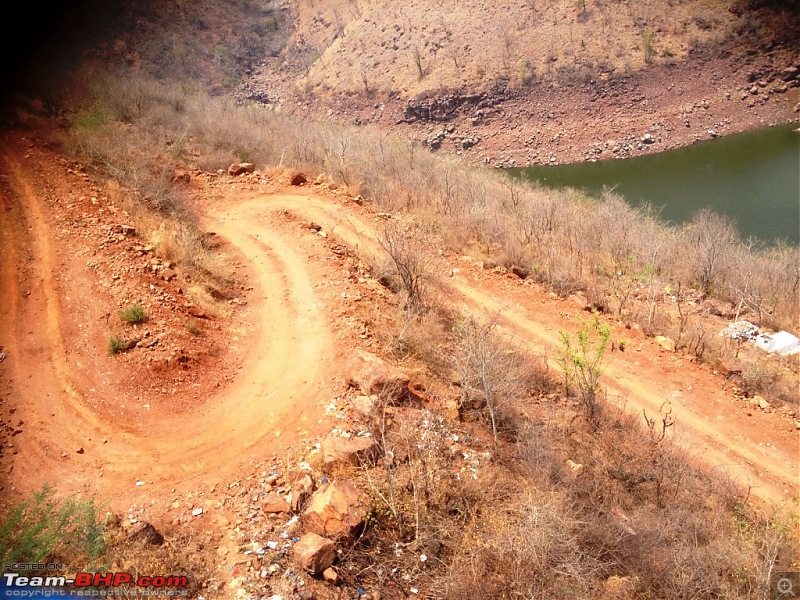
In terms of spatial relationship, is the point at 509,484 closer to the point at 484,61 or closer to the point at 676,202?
the point at 676,202

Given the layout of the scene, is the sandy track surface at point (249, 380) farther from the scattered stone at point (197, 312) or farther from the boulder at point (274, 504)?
the scattered stone at point (197, 312)

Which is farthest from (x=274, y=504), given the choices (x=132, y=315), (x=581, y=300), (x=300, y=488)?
(x=581, y=300)

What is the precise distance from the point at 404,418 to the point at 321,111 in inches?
1946

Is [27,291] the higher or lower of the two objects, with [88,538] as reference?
higher

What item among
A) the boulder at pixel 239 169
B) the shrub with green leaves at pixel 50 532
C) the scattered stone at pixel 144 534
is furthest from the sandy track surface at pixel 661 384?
the shrub with green leaves at pixel 50 532

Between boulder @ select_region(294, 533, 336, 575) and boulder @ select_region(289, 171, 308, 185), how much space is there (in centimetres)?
1253

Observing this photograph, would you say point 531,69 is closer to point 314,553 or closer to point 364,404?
point 364,404

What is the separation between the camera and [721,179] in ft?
100

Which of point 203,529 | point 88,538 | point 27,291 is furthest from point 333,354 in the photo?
point 27,291

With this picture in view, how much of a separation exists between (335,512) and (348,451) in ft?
3.24

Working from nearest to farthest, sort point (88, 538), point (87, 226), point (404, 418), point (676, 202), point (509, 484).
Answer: point (88, 538) → point (509, 484) → point (404, 418) → point (87, 226) → point (676, 202)

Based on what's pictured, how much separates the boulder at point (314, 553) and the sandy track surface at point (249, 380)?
5.44 feet

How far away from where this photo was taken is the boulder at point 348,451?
6.74 meters

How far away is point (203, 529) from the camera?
5930mm
